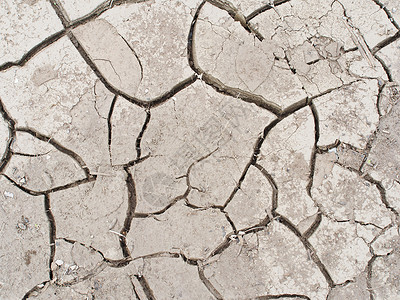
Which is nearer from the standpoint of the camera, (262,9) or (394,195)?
(394,195)

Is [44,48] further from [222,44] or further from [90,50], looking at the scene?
[222,44]

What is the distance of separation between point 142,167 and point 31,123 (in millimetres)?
870

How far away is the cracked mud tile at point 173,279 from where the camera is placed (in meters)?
2.58

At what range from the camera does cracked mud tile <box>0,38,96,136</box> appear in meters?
2.71

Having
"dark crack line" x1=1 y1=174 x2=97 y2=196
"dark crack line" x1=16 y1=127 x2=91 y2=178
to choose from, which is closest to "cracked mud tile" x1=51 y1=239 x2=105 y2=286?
"dark crack line" x1=1 y1=174 x2=97 y2=196

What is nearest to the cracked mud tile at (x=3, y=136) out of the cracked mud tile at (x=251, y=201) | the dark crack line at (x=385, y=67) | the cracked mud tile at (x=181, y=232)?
the cracked mud tile at (x=181, y=232)

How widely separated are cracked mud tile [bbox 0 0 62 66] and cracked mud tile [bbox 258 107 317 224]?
69.5 inches

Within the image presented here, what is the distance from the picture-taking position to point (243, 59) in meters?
2.71

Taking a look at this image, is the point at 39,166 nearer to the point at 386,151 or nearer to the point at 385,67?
the point at 386,151

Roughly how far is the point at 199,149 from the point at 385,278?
1.55 metres

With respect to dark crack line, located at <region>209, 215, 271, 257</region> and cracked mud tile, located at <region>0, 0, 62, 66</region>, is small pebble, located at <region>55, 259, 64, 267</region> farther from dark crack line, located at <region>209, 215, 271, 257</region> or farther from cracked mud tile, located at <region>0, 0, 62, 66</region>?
cracked mud tile, located at <region>0, 0, 62, 66</region>

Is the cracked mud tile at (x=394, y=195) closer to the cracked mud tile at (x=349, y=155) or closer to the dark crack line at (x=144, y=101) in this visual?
the cracked mud tile at (x=349, y=155)

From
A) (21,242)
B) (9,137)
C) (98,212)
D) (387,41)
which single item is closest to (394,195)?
(387,41)

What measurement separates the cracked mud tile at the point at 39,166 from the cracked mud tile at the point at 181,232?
59cm
